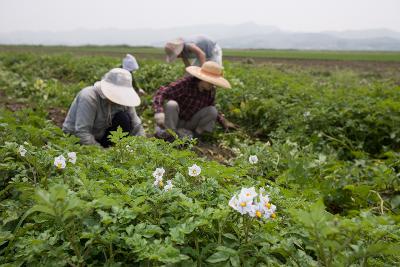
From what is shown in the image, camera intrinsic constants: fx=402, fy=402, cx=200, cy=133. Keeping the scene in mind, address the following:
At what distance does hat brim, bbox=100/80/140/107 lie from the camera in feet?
12.7

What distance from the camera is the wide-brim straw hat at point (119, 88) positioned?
389 centimetres

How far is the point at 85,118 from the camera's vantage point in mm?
4027

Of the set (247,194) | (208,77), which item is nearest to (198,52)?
(208,77)

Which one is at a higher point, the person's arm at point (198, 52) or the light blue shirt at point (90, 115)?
the person's arm at point (198, 52)

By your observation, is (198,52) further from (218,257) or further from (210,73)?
(218,257)

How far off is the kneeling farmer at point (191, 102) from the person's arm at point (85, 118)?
858 mm

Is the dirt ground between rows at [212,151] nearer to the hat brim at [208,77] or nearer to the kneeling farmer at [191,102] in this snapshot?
the kneeling farmer at [191,102]

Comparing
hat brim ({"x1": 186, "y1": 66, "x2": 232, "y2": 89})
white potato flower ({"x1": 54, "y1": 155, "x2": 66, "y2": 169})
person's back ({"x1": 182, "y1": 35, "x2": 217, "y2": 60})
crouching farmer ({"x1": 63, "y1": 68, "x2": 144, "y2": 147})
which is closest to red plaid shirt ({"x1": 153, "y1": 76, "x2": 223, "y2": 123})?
hat brim ({"x1": 186, "y1": 66, "x2": 232, "y2": 89})

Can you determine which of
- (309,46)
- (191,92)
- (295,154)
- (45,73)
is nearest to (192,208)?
(295,154)

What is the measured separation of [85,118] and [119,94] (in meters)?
0.44

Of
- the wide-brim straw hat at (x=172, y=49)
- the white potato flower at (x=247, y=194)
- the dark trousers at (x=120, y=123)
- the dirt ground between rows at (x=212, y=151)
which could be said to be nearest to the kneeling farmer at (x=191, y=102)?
the dirt ground between rows at (x=212, y=151)

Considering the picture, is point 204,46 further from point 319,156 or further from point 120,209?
point 120,209

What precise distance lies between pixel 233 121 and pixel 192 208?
455 centimetres

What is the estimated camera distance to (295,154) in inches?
175
